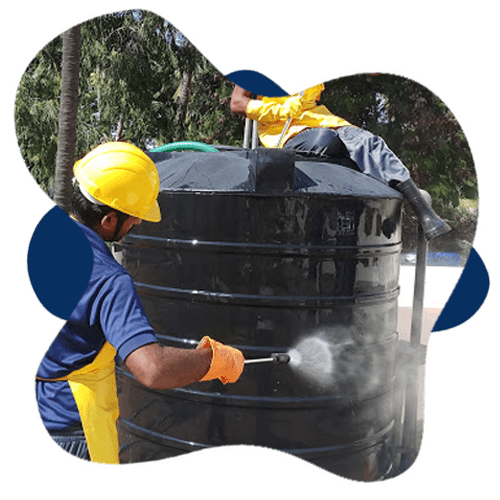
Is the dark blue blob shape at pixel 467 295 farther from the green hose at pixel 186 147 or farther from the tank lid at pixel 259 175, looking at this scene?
the green hose at pixel 186 147

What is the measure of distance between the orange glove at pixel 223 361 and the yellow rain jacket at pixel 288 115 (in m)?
1.18

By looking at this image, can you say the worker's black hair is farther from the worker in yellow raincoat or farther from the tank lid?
the worker in yellow raincoat

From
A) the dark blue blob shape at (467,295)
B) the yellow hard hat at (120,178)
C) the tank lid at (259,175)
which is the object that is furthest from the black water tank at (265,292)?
the dark blue blob shape at (467,295)

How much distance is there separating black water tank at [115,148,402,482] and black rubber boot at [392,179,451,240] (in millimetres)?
75

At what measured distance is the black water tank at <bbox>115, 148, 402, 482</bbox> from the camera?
3.10 m

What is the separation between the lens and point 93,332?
2.88 metres

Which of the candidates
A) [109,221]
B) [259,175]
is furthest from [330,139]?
[109,221]

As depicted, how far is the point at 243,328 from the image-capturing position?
3.13 m

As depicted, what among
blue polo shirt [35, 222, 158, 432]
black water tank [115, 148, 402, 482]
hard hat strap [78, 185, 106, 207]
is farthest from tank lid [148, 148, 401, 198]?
blue polo shirt [35, 222, 158, 432]

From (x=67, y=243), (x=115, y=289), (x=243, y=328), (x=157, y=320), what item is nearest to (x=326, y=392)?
(x=243, y=328)

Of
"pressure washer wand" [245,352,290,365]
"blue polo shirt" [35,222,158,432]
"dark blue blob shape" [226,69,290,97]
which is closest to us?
"blue polo shirt" [35,222,158,432]

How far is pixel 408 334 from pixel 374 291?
40 centimetres

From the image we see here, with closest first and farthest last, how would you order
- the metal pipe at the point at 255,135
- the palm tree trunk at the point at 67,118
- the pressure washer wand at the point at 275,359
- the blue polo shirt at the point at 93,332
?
the blue polo shirt at the point at 93,332
the palm tree trunk at the point at 67,118
the pressure washer wand at the point at 275,359
the metal pipe at the point at 255,135

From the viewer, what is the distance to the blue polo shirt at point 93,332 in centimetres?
262
